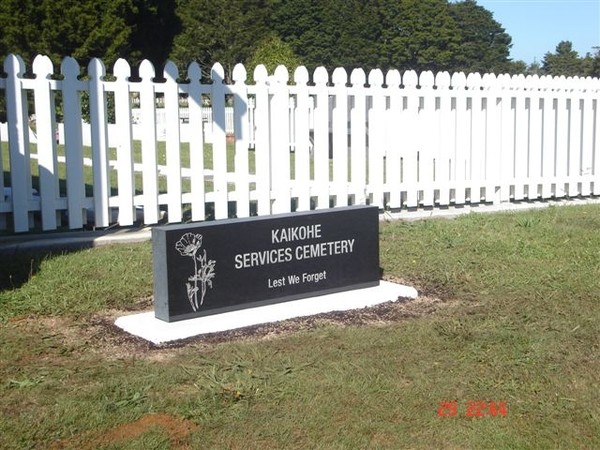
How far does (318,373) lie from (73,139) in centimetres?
452

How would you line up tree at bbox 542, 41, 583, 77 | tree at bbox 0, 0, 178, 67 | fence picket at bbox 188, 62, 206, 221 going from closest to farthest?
fence picket at bbox 188, 62, 206, 221 → tree at bbox 0, 0, 178, 67 → tree at bbox 542, 41, 583, 77

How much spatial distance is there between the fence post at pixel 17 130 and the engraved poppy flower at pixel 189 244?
3.18 meters

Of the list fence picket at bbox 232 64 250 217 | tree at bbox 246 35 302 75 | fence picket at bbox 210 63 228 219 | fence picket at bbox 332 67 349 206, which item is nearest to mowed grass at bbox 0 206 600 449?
fence picket at bbox 210 63 228 219

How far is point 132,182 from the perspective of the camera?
8.61 m

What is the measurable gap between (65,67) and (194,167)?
1.68 meters

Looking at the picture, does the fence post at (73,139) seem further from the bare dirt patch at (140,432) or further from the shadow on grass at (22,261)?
the bare dirt patch at (140,432)

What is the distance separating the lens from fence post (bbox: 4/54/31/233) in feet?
25.8

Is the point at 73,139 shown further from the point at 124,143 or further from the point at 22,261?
the point at 22,261

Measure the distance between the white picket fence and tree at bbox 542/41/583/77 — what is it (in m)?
76.7

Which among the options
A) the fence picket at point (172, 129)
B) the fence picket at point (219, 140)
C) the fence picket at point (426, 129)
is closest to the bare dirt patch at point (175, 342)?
the fence picket at point (172, 129)

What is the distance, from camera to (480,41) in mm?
87812

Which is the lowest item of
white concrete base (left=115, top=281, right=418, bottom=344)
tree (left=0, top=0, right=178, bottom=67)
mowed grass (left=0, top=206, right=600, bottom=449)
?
mowed grass (left=0, top=206, right=600, bottom=449)

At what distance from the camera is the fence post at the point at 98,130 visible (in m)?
8.24

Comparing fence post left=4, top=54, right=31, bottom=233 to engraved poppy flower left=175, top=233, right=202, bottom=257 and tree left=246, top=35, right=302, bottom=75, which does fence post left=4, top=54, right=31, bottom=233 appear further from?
tree left=246, top=35, right=302, bottom=75
